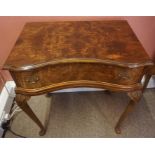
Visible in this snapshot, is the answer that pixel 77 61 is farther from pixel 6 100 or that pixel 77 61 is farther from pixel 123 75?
pixel 6 100

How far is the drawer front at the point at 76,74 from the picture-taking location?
0.83m

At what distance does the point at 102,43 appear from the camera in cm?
92

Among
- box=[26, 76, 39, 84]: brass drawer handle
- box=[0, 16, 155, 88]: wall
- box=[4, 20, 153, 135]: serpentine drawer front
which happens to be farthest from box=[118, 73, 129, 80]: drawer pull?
box=[0, 16, 155, 88]: wall

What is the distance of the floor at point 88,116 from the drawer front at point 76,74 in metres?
0.53

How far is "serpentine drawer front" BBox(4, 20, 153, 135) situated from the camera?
80cm

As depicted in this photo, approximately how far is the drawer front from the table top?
4cm

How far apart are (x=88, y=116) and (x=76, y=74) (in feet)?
1.97

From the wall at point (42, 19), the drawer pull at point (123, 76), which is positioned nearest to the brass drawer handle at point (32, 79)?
the drawer pull at point (123, 76)

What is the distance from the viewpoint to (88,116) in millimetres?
1378

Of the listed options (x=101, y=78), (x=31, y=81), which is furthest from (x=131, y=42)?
(x=31, y=81)

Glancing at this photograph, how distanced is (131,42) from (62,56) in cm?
40

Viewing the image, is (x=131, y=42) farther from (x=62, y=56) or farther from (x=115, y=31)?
(x=62, y=56)

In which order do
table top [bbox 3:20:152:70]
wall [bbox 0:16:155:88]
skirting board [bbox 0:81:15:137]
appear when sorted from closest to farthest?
1. table top [bbox 3:20:152:70]
2. wall [bbox 0:16:155:88]
3. skirting board [bbox 0:81:15:137]

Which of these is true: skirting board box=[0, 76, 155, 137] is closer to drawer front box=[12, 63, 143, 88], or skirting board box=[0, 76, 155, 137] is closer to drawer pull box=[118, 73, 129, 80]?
drawer front box=[12, 63, 143, 88]
